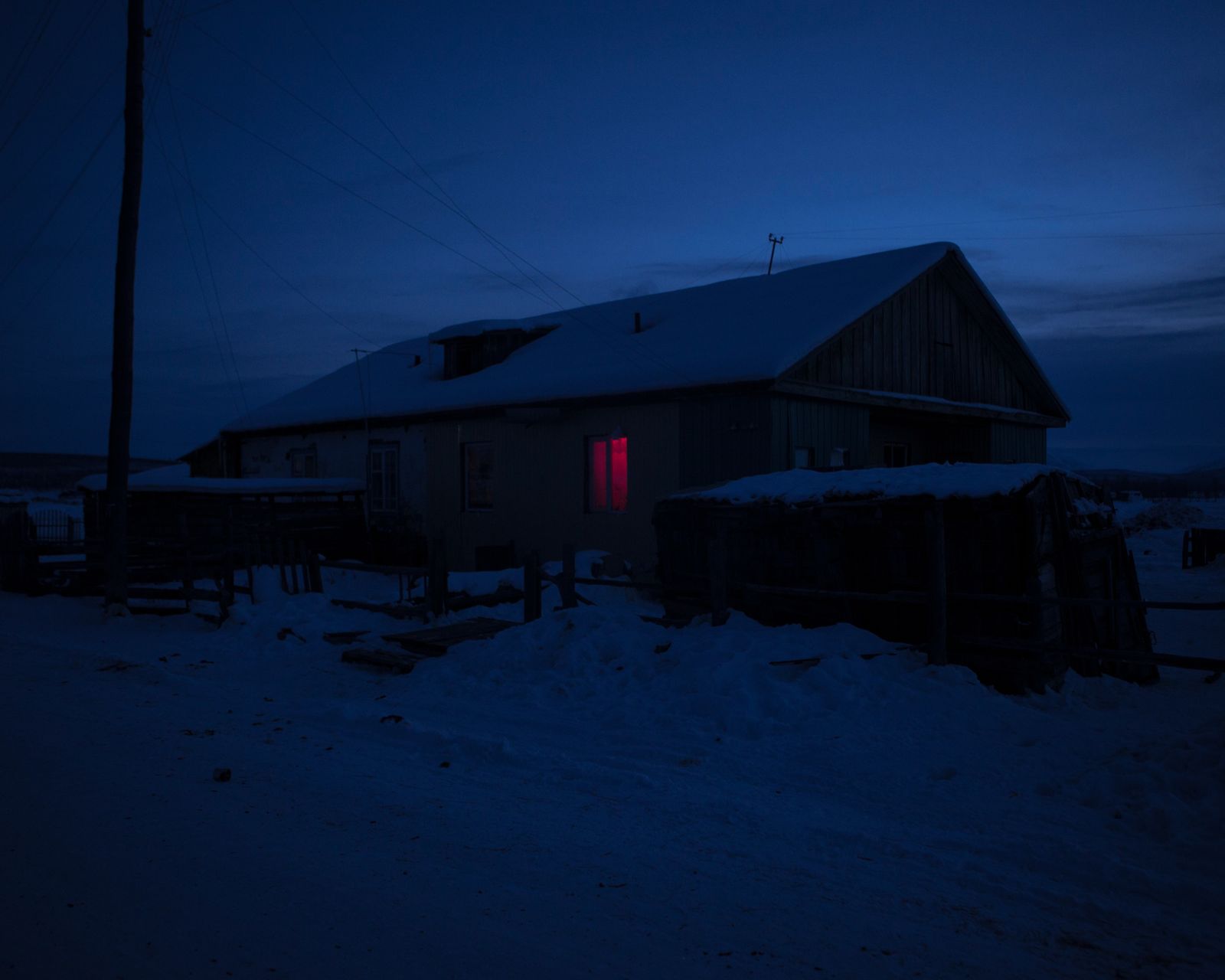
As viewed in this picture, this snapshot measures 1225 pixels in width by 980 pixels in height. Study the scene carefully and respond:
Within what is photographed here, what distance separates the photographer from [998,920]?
3.98 metres

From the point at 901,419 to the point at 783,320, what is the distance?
432 cm

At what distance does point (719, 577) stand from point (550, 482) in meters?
8.51

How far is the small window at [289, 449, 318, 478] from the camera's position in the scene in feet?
79.3

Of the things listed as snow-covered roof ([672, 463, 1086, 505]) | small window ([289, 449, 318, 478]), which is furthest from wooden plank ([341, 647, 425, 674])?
small window ([289, 449, 318, 478])

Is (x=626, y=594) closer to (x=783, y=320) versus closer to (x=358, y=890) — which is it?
(x=783, y=320)

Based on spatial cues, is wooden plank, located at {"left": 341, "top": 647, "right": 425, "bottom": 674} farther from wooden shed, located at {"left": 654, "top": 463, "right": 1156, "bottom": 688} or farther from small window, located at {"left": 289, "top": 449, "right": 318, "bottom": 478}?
small window, located at {"left": 289, "top": 449, "right": 318, "bottom": 478}

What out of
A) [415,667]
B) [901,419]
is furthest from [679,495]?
[901,419]

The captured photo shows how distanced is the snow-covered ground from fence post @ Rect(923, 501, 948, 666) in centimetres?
23

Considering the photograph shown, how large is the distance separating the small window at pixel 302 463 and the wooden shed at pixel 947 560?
16.3 meters

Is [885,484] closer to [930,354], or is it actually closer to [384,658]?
[384,658]

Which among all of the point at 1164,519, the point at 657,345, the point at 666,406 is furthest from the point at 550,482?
the point at 1164,519

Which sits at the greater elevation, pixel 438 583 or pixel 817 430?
pixel 817 430

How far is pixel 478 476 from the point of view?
19.8 m

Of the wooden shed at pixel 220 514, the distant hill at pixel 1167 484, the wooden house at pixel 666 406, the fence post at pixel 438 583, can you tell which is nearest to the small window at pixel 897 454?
the wooden house at pixel 666 406
